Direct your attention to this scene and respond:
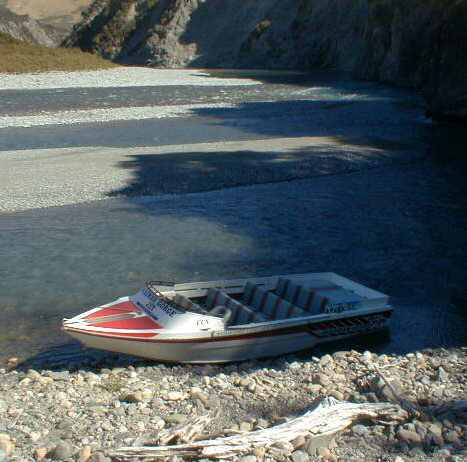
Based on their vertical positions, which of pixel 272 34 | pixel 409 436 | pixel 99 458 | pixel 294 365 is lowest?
pixel 294 365

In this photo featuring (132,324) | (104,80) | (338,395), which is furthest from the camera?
(104,80)

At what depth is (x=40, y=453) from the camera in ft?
27.8

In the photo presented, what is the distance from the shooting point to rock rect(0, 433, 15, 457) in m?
8.55

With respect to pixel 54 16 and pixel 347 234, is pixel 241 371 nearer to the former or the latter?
pixel 347 234

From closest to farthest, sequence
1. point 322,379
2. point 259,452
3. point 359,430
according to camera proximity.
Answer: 1. point 259,452
2. point 359,430
3. point 322,379

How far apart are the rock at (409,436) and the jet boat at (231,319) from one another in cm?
393

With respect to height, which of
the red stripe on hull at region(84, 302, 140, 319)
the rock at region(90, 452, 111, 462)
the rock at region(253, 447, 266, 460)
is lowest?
the red stripe on hull at region(84, 302, 140, 319)

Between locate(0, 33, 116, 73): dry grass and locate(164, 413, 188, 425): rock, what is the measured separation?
63895 mm

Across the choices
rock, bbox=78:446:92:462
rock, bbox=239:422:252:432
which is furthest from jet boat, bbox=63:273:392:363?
rock, bbox=78:446:92:462

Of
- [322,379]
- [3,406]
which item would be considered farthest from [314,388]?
[3,406]

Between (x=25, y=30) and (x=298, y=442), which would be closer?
(x=298, y=442)

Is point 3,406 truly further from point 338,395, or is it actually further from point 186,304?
point 338,395

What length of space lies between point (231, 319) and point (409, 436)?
4781mm

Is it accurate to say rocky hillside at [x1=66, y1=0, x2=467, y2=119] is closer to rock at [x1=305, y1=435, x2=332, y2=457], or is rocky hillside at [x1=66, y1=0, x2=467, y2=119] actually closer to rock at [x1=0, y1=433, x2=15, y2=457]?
rock at [x1=305, y1=435, x2=332, y2=457]
